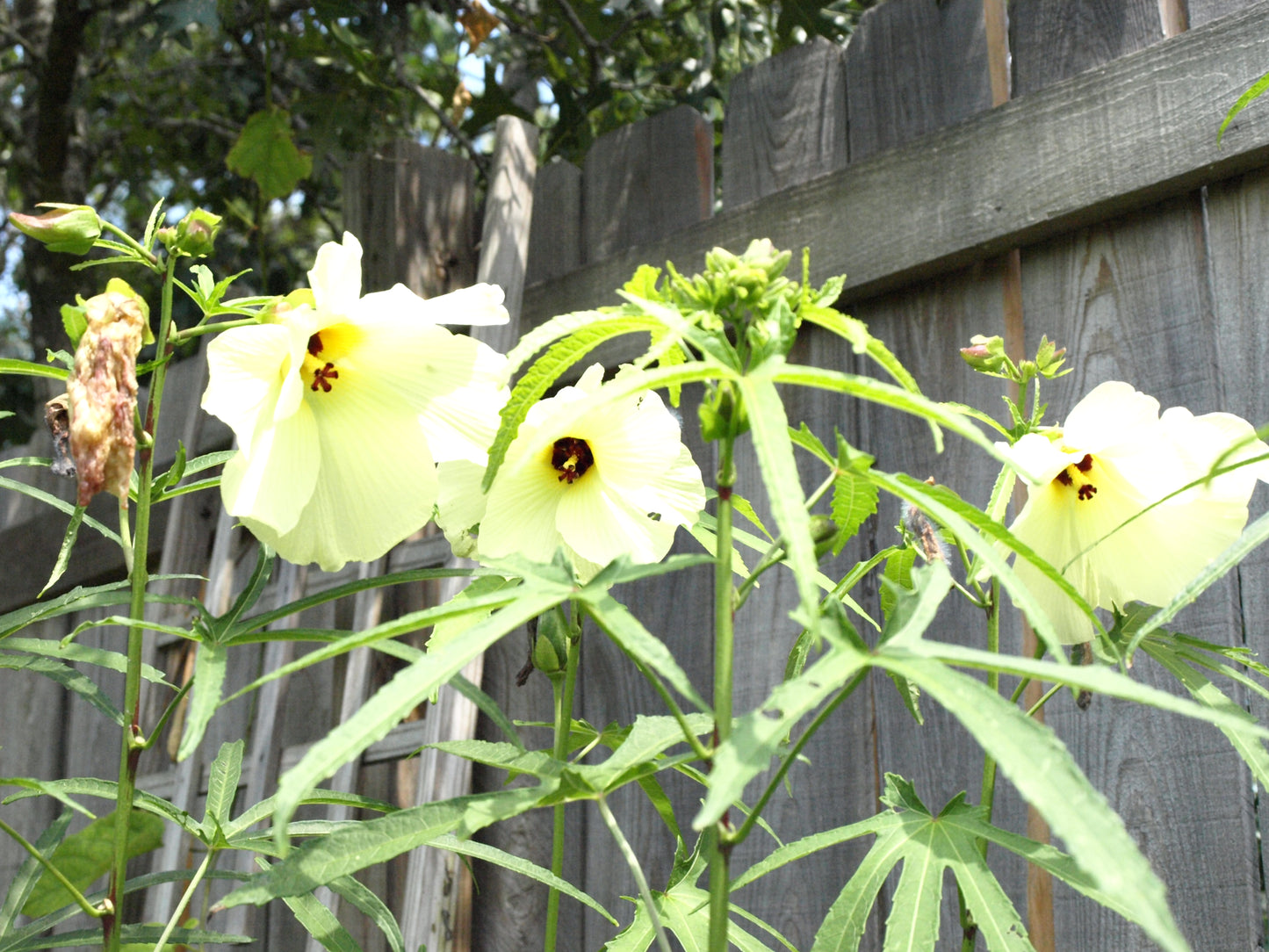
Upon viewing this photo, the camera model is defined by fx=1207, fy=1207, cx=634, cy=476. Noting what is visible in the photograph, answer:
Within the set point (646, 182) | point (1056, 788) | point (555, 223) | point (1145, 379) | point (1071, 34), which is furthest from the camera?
point (555, 223)

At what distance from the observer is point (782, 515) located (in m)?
0.42

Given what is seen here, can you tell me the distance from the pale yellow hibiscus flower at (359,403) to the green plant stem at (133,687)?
0.06 meters

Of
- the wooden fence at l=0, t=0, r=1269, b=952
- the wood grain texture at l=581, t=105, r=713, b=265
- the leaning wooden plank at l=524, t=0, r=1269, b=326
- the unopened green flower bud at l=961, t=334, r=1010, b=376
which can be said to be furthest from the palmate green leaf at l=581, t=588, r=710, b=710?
the wood grain texture at l=581, t=105, r=713, b=265

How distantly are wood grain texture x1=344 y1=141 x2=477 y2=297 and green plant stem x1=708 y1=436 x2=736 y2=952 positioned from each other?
1448 mm

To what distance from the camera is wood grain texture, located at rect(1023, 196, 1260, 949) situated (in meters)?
1.05

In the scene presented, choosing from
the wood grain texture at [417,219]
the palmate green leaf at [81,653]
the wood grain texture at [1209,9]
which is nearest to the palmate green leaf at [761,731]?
the palmate green leaf at [81,653]

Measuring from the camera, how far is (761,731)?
1.37 feet

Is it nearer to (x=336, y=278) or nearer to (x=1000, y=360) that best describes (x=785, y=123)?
(x=1000, y=360)

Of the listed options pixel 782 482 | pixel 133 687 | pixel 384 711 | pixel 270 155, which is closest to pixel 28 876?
pixel 133 687

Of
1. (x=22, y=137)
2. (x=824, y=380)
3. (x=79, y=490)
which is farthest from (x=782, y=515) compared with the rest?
(x=22, y=137)

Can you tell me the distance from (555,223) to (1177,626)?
3.57 ft

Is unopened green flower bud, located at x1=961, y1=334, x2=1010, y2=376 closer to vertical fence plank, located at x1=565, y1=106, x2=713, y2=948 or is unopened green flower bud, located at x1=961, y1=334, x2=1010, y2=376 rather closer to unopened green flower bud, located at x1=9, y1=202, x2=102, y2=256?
unopened green flower bud, located at x1=9, y1=202, x2=102, y2=256

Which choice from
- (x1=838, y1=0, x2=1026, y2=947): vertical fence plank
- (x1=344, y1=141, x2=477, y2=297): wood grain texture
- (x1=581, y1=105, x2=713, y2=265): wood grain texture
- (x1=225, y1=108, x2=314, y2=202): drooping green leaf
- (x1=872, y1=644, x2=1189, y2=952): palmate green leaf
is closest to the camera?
(x1=872, y1=644, x2=1189, y2=952): palmate green leaf

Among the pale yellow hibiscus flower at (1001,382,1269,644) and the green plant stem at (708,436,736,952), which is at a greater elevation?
the pale yellow hibiscus flower at (1001,382,1269,644)
